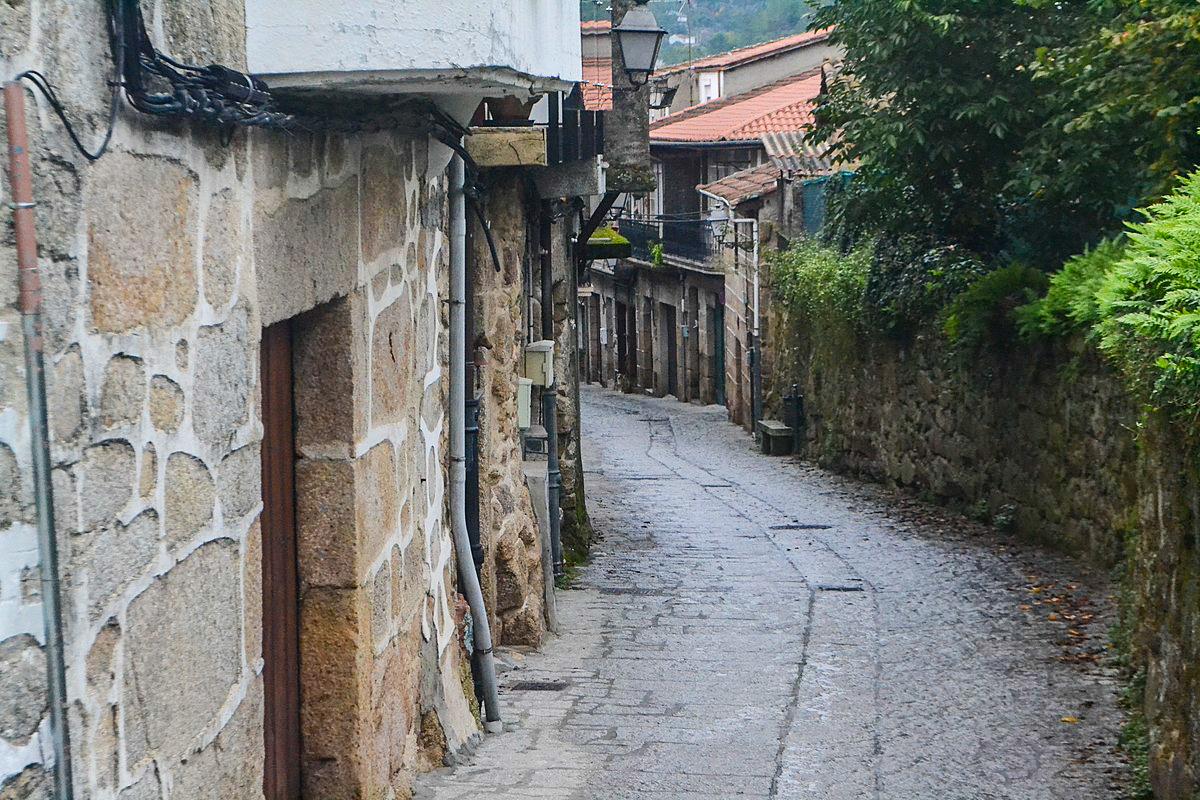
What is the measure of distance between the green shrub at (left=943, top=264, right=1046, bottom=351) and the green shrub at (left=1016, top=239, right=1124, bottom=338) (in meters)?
0.52

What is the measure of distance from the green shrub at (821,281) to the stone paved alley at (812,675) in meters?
4.17

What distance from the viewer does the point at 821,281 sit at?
62.9 ft

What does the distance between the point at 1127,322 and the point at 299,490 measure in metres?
3.13

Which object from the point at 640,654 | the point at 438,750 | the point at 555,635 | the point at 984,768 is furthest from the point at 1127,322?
the point at 555,635

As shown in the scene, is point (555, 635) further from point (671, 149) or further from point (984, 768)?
point (671, 149)

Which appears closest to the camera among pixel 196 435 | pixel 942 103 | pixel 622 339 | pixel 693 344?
pixel 196 435

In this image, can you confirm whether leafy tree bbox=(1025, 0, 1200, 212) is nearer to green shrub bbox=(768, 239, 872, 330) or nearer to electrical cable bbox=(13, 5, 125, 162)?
green shrub bbox=(768, 239, 872, 330)

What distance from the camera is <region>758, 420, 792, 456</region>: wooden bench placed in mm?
21641

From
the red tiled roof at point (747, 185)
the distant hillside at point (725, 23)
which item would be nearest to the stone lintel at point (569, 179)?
the red tiled roof at point (747, 185)

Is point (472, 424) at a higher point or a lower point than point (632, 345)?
higher

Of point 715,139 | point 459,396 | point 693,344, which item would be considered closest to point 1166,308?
point 459,396

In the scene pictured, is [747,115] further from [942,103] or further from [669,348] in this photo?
[942,103]

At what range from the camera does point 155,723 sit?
7.78 ft

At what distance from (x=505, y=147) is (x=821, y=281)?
12387 mm
